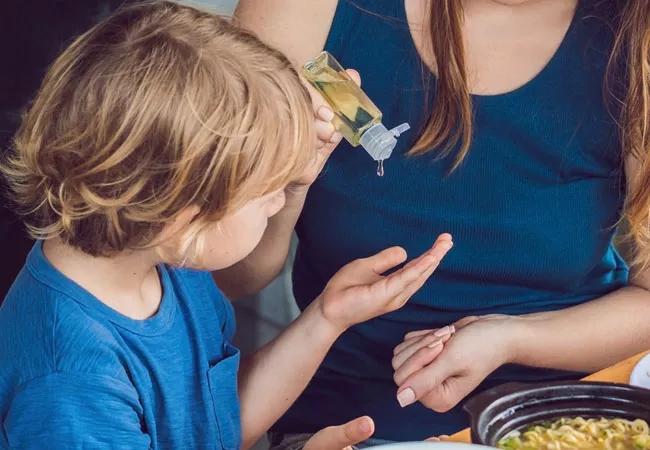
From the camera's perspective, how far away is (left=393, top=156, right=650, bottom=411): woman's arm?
1.42 m

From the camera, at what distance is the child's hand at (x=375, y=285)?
1.39m

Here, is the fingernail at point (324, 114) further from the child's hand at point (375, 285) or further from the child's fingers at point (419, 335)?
the child's fingers at point (419, 335)

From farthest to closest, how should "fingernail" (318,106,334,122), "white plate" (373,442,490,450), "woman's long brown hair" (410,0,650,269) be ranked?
1. "woman's long brown hair" (410,0,650,269)
2. "fingernail" (318,106,334,122)
3. "white plate" (373,442,490,450)

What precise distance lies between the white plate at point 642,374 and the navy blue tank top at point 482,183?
0.28 m

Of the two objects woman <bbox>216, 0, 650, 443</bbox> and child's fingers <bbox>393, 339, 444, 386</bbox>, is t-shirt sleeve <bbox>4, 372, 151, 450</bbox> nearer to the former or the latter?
child's fingers <bbox>393, 339, 444, 386</bbox>

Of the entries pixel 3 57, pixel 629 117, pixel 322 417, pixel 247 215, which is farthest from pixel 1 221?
pixel 629 117

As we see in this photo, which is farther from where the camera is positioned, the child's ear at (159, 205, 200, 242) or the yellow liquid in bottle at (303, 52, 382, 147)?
the yellow liquid in bottle at (303, 52, 382, 147)

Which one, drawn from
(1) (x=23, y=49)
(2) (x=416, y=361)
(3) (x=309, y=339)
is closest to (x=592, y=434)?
(2) (x=416, y=361)

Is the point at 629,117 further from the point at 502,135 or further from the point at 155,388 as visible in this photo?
the point at 155,388

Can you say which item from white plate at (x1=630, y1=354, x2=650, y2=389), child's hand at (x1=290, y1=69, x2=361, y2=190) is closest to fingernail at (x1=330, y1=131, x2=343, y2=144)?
child's hand at (x1=290, y1=69, x2=361, y2=190)

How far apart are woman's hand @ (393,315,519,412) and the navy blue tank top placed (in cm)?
12

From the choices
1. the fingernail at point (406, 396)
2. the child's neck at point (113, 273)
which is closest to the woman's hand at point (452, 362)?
the fingernail at point (406, 396)

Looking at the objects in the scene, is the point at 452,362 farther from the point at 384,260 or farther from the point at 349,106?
the point at 349,106

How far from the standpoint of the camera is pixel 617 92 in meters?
1.60
